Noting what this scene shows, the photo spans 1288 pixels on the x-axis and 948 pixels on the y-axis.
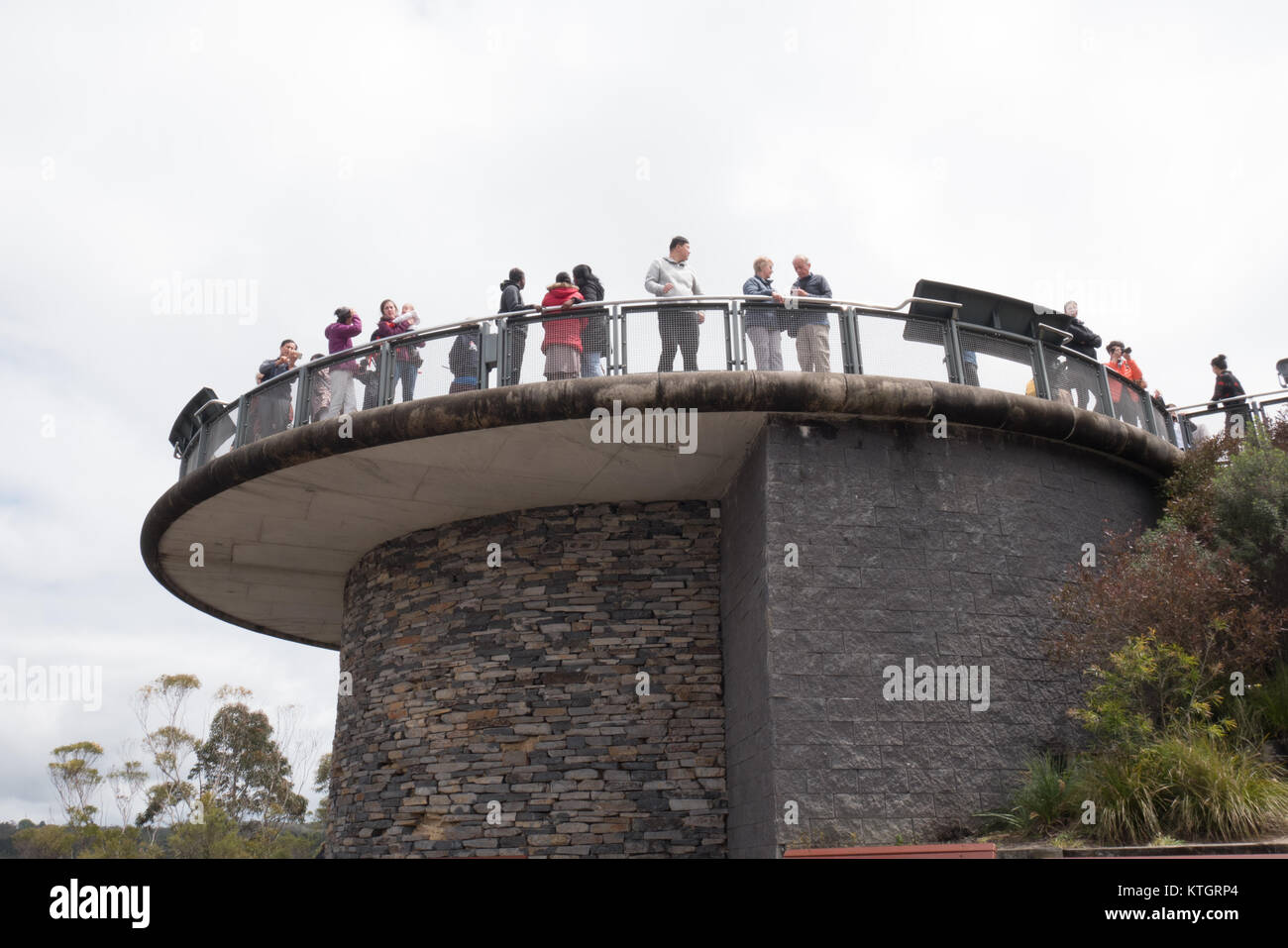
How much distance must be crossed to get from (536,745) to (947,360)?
19.1 ft

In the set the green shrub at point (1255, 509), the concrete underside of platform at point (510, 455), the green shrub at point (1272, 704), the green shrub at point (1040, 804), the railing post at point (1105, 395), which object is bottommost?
the green shrub at point (1040, 804)

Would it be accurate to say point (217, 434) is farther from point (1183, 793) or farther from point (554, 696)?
point (1183, 793)

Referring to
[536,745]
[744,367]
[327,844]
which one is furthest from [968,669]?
[327,844]

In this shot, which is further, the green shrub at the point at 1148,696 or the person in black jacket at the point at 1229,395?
the person in black jacket at the point at 1229,395

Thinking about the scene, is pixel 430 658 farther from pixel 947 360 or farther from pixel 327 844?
pixel 947 360

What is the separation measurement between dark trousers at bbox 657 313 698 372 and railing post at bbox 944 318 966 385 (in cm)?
255

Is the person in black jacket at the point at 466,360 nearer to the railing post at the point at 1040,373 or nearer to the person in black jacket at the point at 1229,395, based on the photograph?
the railing post at the point at 1040,373

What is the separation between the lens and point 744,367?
928 cm

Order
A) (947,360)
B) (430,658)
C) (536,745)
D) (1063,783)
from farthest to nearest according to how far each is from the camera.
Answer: (430,658)
(536,745)
(947,360)
(1063,783)

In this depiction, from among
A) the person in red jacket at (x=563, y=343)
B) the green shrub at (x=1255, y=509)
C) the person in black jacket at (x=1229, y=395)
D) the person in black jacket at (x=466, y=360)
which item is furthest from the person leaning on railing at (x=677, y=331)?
the person in black jacket at (x=1229, y=395)

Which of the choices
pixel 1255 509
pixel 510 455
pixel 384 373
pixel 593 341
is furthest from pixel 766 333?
pixel 1255 509

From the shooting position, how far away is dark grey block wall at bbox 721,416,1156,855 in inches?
321

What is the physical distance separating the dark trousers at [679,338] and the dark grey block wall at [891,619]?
3.41ft

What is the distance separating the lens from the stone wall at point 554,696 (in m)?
10.1
